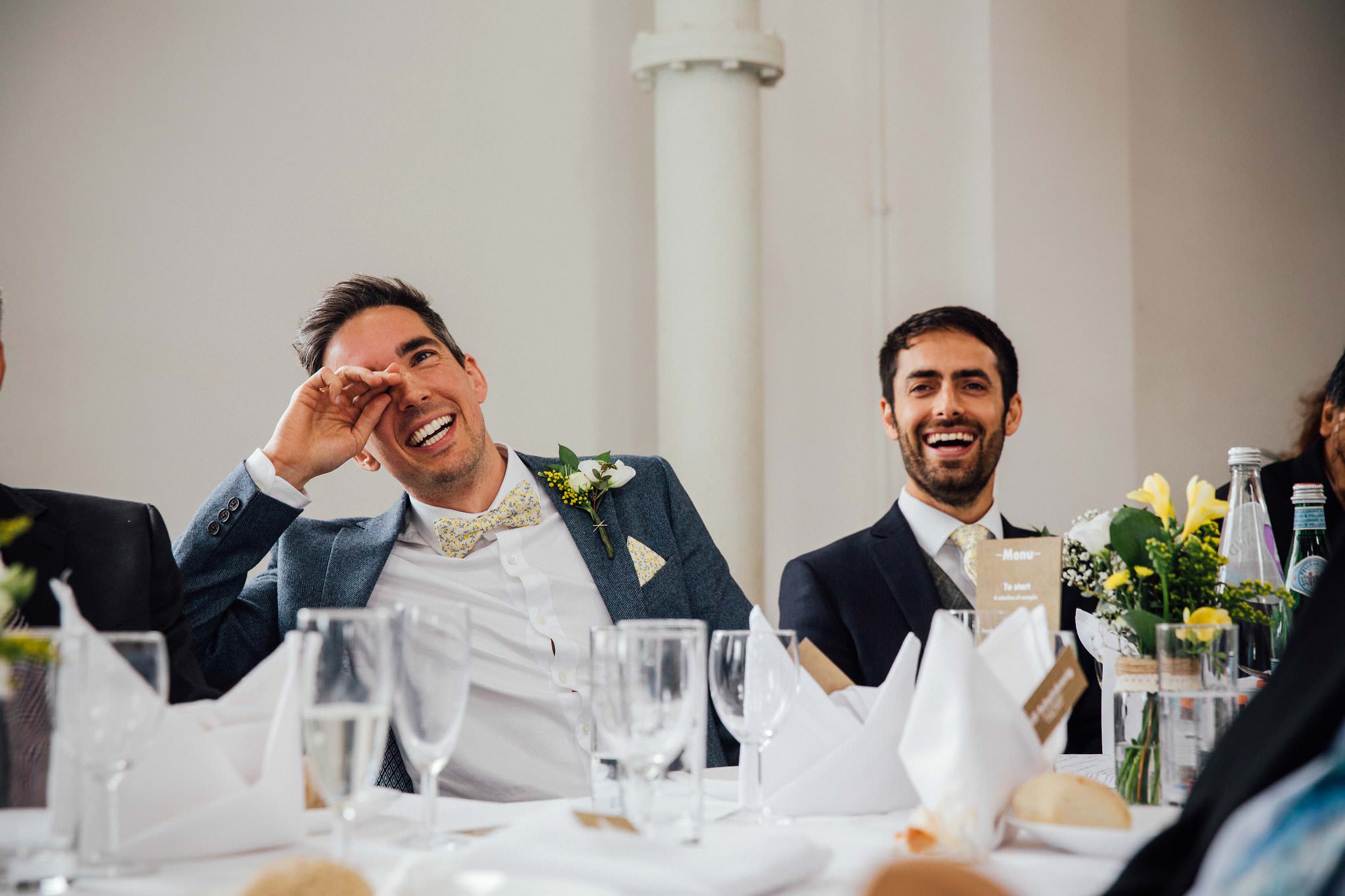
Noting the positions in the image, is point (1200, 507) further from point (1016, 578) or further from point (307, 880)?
point (307, 880)

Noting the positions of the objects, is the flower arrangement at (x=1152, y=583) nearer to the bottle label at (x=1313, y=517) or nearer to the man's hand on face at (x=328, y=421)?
the bottle label at (x=1313, y=517)

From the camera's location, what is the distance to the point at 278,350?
364cm

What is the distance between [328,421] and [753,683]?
136cm

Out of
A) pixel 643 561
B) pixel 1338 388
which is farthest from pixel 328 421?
pixel 1338 388

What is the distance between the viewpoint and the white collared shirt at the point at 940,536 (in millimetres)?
2609

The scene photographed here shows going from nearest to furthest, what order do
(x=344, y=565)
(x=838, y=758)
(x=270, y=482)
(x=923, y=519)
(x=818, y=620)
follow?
1. (x=838, y=758)
2. (x=270, y=482)
3. (x=344, y=565)
4. (x=818, y=620)
5. (x=923, y=519)

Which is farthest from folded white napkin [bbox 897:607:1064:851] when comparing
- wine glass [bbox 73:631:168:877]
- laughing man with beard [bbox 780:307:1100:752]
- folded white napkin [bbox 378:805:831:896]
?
laughing man with beard [bbox 780:307:1100:752]

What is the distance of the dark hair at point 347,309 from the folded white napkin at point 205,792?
1.48 m

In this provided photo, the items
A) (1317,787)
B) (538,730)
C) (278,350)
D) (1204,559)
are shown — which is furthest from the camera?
(278,350)

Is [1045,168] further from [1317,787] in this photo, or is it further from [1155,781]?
[1317,787]

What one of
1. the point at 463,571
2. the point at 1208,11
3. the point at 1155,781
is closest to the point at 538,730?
the point at 463,571

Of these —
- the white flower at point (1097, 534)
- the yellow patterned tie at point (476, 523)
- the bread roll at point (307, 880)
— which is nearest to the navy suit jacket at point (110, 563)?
the yellow patterned tie at point (476, 523)

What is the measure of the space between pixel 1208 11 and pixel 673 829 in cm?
517

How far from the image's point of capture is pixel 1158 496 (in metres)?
1.57
